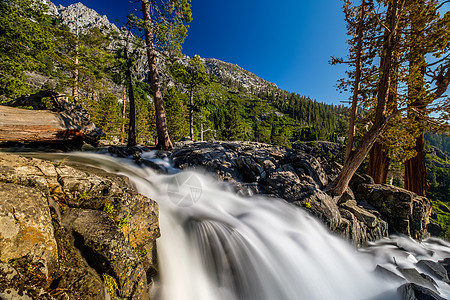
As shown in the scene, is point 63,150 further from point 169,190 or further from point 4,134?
point 169,190

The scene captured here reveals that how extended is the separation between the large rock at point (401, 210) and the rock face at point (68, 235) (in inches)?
411

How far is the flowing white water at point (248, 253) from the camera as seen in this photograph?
351 centimetres

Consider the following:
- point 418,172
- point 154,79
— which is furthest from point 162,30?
point 418,172

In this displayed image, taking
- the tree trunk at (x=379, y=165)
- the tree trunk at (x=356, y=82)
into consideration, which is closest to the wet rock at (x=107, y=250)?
the tree trunk at (x=356, y=82)

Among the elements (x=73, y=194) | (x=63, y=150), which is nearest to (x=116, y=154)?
(x=63, y=150)

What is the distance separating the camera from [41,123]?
21.0 ft

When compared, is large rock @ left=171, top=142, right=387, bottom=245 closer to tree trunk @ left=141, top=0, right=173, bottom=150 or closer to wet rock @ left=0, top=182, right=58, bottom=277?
tree trunk @ left=141, top=0, right=173, bottom=150

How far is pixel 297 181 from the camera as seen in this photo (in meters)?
7.11

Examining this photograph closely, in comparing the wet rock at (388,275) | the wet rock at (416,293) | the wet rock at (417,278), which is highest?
the wet rock at (416,293)

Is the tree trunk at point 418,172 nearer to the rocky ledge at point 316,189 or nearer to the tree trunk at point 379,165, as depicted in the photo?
the tree trunk at point 379,165

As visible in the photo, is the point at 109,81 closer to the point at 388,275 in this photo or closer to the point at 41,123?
the point at 41,123

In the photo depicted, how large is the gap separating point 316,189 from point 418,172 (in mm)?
8725

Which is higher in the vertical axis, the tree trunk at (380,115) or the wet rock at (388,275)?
the tree trunk at (380,115)

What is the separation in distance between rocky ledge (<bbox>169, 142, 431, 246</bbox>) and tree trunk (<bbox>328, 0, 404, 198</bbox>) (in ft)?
2.43
